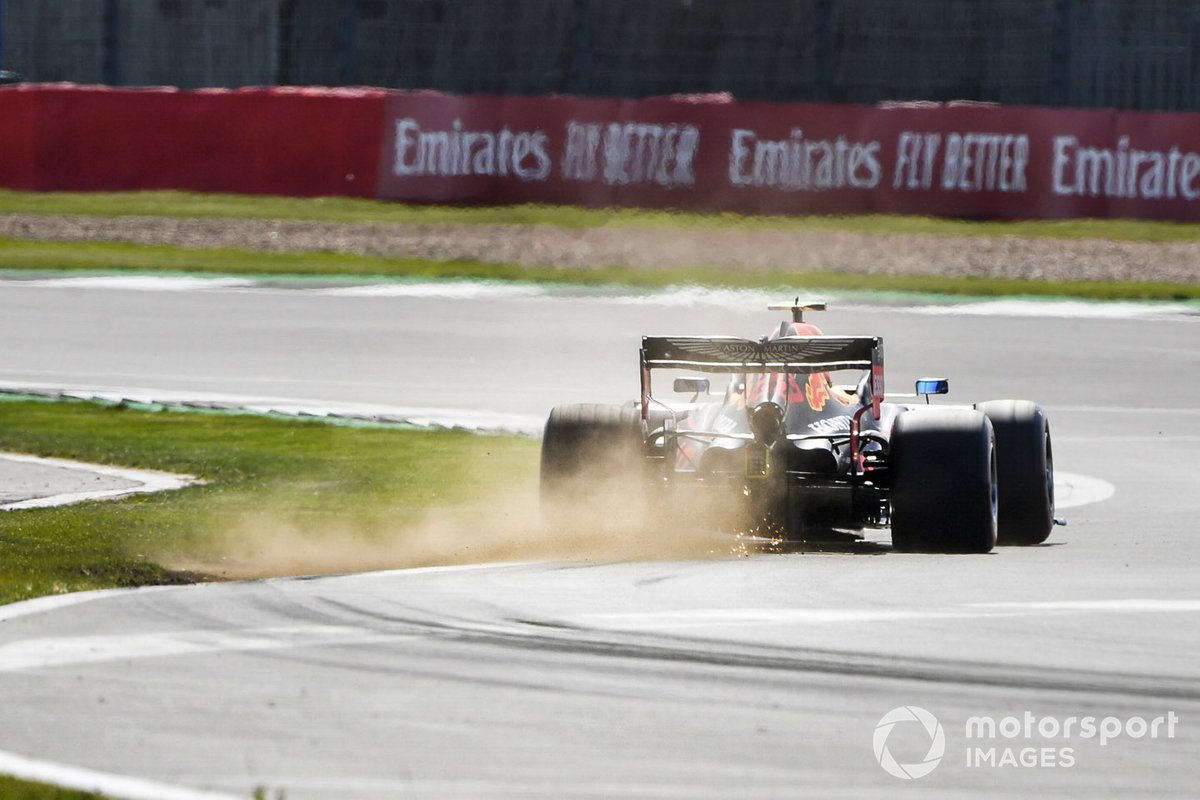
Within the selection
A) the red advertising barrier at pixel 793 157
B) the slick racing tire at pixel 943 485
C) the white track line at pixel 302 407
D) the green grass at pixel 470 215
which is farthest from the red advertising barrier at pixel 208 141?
the slick racing tire at pixel 943 485

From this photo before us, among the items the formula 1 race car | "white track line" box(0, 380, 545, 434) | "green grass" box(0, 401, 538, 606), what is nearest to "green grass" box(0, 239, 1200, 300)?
"white track line" box(0, 380, 545, 434)

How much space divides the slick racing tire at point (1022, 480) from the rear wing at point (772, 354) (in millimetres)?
731

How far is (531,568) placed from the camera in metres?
8.70

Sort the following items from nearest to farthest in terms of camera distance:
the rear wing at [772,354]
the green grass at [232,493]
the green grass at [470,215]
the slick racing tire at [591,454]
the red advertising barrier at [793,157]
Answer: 1. the green grass at [232,493]
2. the rear wing at [772,354]
3. the slick racing tire at [591,454]
4. the green grass at [470,215]
5. the red advertising barrier at [793,157]

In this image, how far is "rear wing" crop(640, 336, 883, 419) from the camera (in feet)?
31.0

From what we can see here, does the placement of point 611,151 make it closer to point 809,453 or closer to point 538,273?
point 538,273

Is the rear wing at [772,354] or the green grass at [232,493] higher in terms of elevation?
the rear wing at [772,354]

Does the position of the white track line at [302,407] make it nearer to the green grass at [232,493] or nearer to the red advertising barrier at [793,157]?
the green grass at [232,493]

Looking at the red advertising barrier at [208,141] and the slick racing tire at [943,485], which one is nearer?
the slick racing tire at [943,485]

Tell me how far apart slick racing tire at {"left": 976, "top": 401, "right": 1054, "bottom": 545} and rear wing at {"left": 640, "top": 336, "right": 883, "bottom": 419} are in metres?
0.73

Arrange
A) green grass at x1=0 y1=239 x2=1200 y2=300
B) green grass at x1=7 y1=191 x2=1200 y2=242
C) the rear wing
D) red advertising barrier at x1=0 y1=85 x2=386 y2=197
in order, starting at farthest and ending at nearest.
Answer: red advertising barrier at x1=0 y1=85 x2=386 y2=197 < green grass at x1=7 y1=191 x2=1200 y2=242 < green grass at x1=0 y1=239 x2=1200 y2=300 < the rear wing

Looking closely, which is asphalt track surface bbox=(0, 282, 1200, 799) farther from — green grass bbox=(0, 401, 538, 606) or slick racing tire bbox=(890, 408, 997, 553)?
green grass bbox=(0, 401, 538, 606)

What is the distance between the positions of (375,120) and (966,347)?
478 inches

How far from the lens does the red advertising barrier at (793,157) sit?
2703 centimetres
